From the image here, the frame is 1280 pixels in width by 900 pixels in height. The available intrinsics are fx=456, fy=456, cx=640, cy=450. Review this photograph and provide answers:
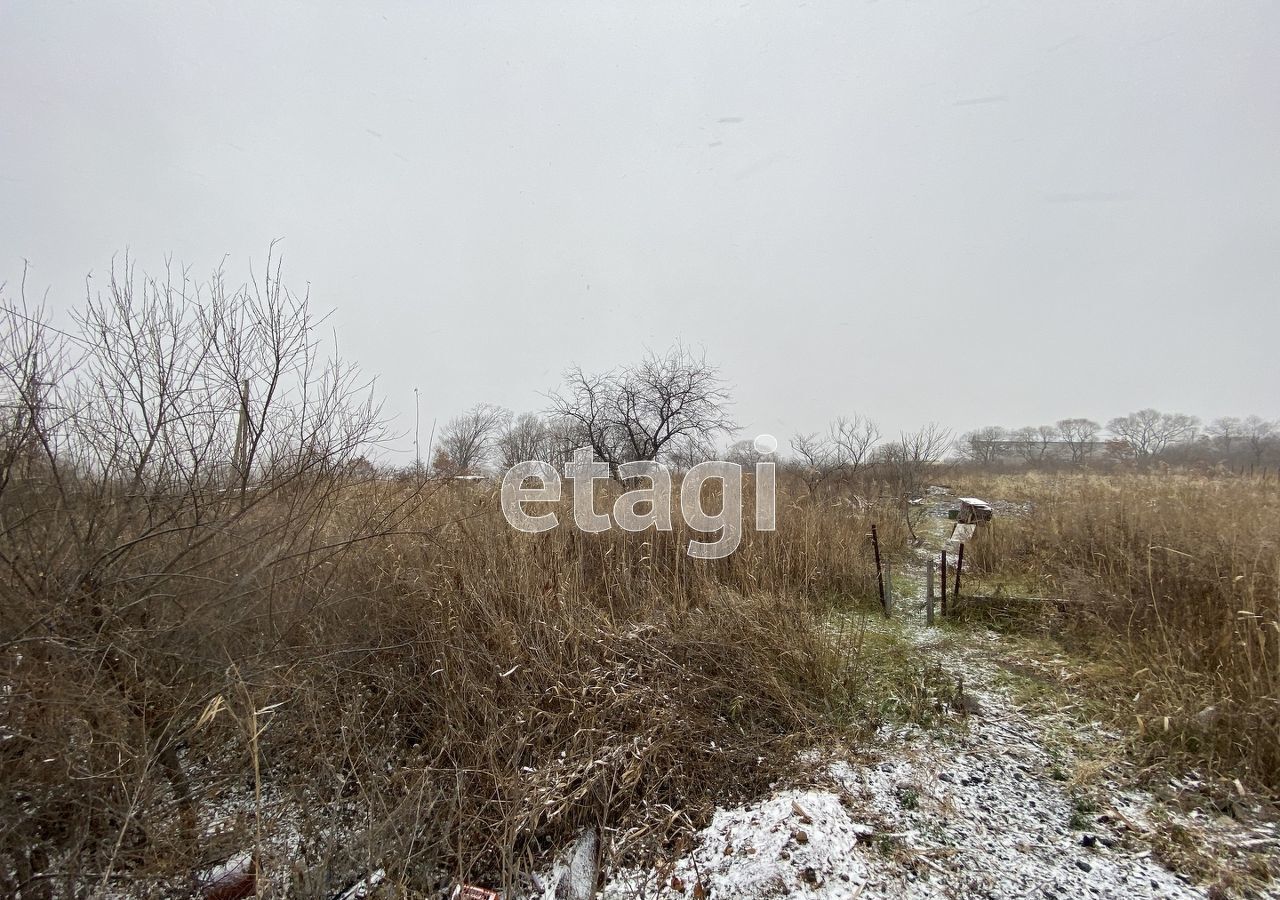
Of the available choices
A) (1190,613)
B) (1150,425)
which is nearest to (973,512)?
(1190,613)

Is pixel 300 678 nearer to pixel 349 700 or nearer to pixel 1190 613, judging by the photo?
pixel 349 700

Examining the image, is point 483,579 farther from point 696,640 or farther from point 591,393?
point 591,393

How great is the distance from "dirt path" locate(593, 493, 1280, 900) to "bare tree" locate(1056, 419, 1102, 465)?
20503mm

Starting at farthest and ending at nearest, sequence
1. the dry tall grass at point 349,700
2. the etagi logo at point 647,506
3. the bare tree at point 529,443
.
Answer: the bare tree at point 529,443, the etagi logo at point 647,506, the dry tall grass at point 349,700

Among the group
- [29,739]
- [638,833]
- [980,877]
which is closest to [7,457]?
[29,739]

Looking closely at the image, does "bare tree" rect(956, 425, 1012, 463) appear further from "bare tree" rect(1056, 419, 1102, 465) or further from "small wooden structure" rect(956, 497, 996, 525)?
"small wooden structure" rect(956, 497, 996, 525)

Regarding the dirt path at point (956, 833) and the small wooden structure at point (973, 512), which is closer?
the dirt path at point (956, 833)

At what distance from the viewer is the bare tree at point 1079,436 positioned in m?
18.5

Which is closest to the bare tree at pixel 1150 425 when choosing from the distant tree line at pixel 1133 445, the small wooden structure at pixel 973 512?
the distant tree line at pixel 1133 445

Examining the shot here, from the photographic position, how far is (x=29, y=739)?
5.33 ft

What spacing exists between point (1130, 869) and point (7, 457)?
4800 mm

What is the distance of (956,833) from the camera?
181 cm

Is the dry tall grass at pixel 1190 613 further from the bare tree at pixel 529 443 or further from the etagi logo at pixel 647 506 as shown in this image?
the bare tree at pixel 529 443

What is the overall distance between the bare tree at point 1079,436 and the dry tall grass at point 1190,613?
1672 cm
